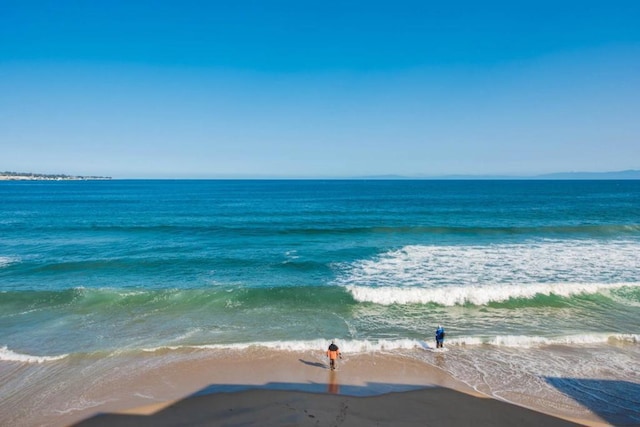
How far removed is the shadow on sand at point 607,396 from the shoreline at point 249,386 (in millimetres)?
562

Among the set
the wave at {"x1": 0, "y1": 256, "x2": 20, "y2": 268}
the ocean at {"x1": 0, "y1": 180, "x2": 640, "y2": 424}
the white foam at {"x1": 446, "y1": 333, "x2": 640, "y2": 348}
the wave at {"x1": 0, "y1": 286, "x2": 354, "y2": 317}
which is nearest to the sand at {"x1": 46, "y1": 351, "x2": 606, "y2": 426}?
the ocean at {"x1": 0, "y1": 180, "x2": 640, "y2": 424}

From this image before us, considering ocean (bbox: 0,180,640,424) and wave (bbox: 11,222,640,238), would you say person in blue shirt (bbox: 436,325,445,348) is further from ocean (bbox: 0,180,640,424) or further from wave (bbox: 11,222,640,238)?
wave (bbox: 11,222,640,238)

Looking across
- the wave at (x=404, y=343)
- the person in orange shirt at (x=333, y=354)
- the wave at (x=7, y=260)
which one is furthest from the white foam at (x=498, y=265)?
the wave at (x=7, y=260)

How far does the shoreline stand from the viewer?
1066 cm

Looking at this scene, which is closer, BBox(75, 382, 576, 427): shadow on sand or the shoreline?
BBox(75, 382, 576, 427): shadow on sand

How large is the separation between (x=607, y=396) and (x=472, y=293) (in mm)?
9233

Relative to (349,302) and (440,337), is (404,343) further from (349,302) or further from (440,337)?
(349,302)

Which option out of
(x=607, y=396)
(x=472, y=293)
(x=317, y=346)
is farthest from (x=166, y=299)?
(x=607, y=396)

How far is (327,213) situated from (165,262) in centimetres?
2930

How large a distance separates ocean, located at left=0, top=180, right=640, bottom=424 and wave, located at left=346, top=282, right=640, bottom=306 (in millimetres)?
88

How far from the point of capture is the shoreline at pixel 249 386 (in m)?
10.7

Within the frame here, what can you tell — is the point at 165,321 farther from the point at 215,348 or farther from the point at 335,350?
the point at 335,350

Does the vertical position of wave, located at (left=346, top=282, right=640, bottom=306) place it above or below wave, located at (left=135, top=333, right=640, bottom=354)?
above

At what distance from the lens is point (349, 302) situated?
1989 centimetres
